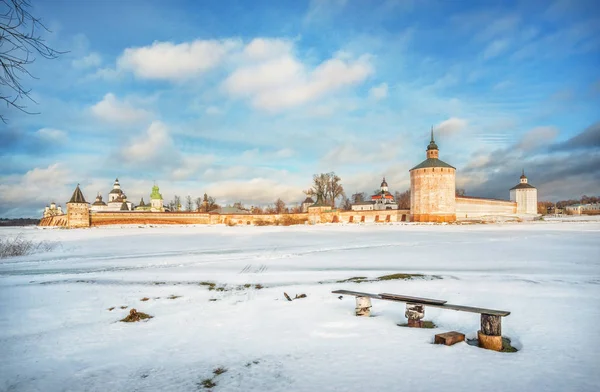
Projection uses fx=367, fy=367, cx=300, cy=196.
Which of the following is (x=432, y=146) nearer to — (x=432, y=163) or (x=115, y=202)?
(x=432, y=163)

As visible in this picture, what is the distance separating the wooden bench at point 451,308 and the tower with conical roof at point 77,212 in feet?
182

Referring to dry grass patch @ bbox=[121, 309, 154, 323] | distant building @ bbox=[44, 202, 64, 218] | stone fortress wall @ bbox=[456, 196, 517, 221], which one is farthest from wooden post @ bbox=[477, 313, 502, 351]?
distant building @ bbox=[44, 202, 64, 218]

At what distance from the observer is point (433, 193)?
166 feet

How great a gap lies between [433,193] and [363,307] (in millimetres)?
48437

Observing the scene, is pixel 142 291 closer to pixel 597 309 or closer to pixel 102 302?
pixel 102 302

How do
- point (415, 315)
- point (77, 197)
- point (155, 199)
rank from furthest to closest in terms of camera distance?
point (155, 199)
point (77, 197)
point (415, 315)

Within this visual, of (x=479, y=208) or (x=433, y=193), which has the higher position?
(x=433, y=193)

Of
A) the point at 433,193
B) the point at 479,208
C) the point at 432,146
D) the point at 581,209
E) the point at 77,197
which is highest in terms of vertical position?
the point at 432,146

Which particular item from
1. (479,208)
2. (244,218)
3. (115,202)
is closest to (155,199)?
(115,202)

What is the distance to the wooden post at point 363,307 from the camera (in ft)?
17.8

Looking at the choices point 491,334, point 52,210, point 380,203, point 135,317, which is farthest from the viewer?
point 52,210

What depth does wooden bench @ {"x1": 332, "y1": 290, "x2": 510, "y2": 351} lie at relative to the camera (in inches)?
157

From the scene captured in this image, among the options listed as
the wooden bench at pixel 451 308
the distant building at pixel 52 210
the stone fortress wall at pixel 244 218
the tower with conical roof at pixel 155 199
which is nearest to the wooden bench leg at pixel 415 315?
the wooden bench at pixel 451 308

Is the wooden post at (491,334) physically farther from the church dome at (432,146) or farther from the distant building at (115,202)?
the distant building at (115,202)
